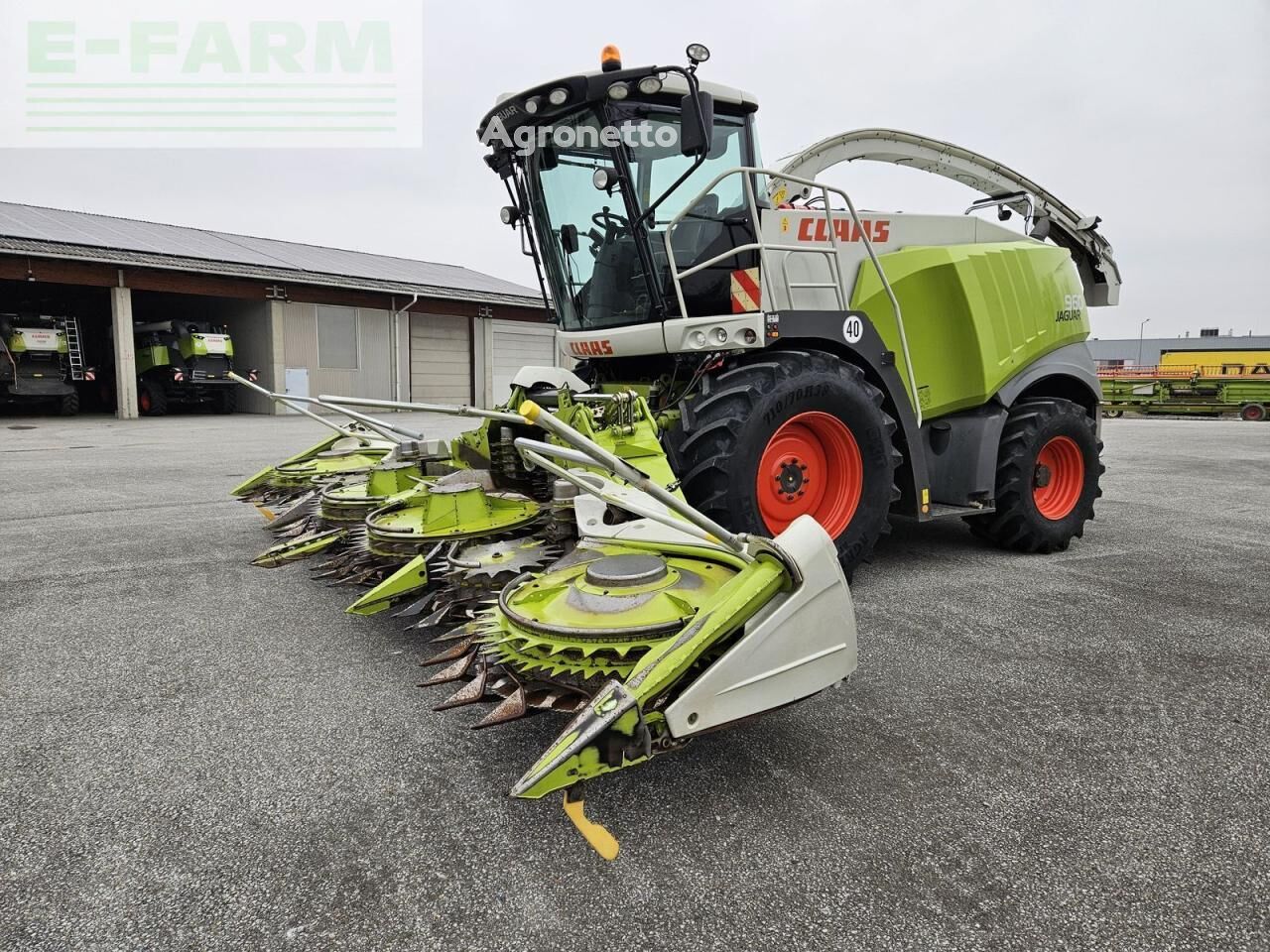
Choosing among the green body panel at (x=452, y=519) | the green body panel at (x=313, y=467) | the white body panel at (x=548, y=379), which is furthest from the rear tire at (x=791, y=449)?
the green body panel at (x=313, y=467)

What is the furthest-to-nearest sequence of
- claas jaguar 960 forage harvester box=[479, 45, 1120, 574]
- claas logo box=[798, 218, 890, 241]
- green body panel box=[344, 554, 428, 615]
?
1. claas logo box=[798, 218, 890, 241]
2. claas jaguar 960 forage harvester box=[479, 45, 1120, 574]
3. green body panel box=[344, 554, 428, 615]

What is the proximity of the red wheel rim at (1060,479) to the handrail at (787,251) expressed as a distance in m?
1.35

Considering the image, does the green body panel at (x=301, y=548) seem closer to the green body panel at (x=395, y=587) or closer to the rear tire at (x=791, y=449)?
the green body panel at (x=395, y=587)

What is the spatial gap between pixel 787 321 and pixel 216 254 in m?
20.8

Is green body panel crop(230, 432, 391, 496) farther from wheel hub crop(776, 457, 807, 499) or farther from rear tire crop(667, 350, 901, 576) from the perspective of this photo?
wheel hub crop(776, 457, 807, 499)

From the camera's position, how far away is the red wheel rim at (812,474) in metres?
3.83

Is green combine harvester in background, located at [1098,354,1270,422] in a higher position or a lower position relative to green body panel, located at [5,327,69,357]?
lower

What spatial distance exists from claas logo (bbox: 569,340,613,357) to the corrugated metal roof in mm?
17019

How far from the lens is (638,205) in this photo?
3.96 metres

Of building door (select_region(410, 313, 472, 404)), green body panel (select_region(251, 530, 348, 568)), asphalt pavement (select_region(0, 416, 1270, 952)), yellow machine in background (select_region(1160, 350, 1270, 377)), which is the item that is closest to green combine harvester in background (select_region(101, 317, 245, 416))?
building door (select_region(410, 313, 472, 404))

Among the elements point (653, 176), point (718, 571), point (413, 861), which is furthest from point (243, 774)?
point (653, 176)

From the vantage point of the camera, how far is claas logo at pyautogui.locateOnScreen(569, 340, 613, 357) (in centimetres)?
433

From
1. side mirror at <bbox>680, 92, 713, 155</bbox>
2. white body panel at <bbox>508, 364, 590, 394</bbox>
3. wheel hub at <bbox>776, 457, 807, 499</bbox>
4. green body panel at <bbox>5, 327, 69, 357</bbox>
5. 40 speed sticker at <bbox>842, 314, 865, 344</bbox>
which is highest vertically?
side mirror at <bbox>680, 92, 713, 155</bbox>

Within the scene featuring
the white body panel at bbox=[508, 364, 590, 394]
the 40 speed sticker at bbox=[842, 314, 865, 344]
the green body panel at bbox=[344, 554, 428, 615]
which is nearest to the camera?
the green body panel at bbox=[344, 554, 428, 615]
